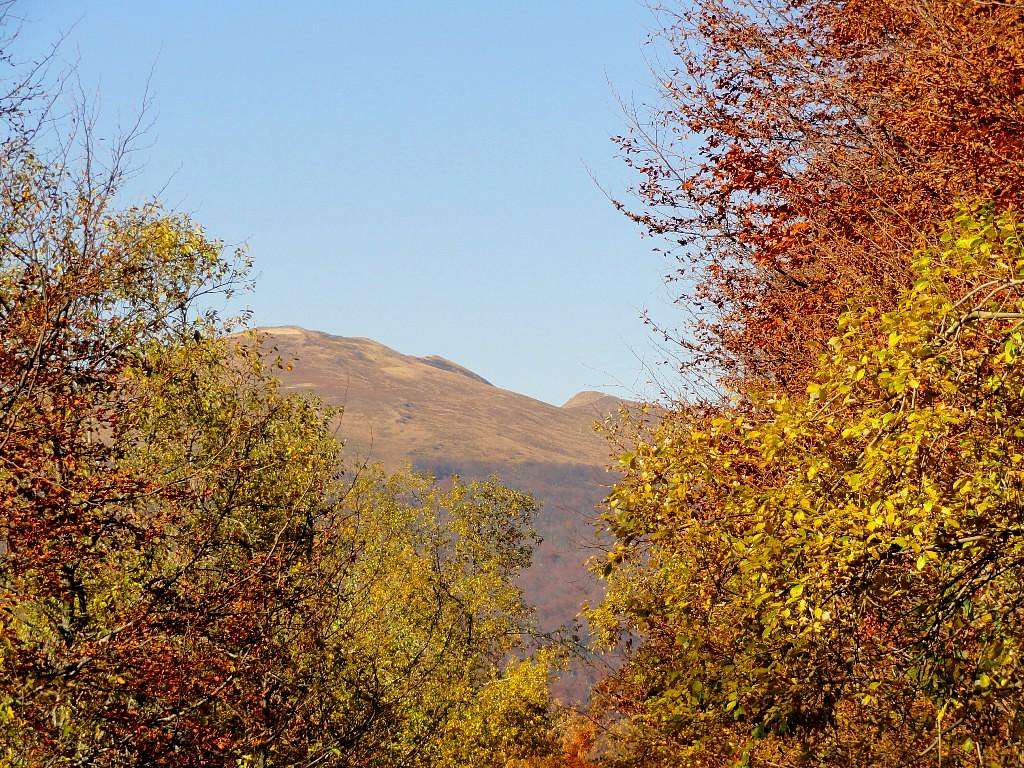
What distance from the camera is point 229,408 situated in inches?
865

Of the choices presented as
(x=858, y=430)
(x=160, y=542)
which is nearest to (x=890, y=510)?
(x=858, y=430)

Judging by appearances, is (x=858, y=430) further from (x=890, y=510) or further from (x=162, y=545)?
(x=162, y=545)

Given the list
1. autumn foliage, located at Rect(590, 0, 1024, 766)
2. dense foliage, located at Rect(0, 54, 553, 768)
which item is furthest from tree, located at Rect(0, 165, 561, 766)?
autumn foliage, located at Rect(590, 0, 1024, 766)

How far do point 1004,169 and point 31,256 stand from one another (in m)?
12.7

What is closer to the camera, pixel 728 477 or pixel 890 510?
pixel 890 510

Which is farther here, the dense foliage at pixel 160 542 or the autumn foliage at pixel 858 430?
the dense foliage at pixel 160 542

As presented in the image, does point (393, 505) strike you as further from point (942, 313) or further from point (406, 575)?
point (942, 313)

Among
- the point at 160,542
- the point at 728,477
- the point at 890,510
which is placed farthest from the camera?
the point at 160,542

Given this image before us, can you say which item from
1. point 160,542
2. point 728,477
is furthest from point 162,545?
point 728,477

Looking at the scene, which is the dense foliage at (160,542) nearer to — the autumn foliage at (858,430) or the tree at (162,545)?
the tree at (162,545)

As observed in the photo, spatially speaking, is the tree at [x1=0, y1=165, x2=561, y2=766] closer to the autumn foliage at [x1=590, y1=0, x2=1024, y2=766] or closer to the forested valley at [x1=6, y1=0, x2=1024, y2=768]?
the forested valley at [x1=6, y1=0, x2=1024, y2=768]

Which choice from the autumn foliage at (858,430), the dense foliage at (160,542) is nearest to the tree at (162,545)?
the dense foliage at (160,542)

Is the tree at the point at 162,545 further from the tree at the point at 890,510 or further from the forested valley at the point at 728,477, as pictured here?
the tree at the point at 890,510

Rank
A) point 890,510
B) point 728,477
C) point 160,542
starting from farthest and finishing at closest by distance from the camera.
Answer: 1. point 160,542
2. point 728,477
3. point 890,510
